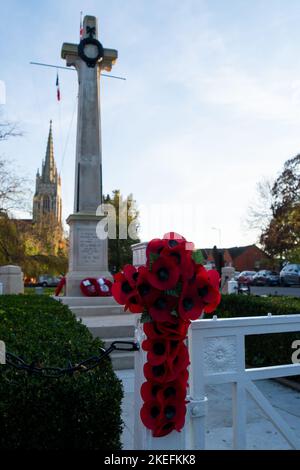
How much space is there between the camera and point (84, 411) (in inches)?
90.0

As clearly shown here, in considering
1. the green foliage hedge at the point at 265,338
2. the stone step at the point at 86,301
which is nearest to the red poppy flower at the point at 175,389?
the green foliage hedge at the point at 265,338

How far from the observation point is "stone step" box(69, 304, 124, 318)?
1093 cm

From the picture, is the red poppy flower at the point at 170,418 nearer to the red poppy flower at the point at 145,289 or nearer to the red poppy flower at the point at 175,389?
the red poppy flower at the point at 175,389

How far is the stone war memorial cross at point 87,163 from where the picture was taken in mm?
12969

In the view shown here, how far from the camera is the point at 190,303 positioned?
7.63 ft

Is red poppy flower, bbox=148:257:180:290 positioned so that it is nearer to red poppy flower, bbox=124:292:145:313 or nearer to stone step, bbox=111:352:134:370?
red poppy flower, bbox=124:292:145:313

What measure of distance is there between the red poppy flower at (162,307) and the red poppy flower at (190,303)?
0.06m

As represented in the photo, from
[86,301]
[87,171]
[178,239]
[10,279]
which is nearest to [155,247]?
[178,239]

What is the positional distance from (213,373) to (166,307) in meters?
0.73

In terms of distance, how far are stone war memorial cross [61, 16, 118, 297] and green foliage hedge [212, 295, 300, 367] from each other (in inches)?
217

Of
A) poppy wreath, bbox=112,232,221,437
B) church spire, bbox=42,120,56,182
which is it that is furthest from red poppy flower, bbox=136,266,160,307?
church spire, bbox=42,120,56,182
